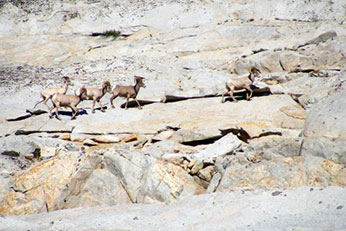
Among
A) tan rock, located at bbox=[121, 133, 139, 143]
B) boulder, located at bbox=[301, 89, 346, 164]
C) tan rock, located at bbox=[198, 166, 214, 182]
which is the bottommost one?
tan rock, located at bbox=[121, 133, 139, 143]

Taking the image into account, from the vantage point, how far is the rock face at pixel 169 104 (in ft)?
34.1

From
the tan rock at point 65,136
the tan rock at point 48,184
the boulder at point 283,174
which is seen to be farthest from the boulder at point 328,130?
the tan rock at point 65,136

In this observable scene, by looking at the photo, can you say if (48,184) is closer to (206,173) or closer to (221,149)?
(206,173)

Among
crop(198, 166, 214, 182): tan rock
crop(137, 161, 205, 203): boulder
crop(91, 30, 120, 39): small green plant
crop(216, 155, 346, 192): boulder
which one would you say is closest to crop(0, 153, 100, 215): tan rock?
crop(137, 161, 205, 203): boulder

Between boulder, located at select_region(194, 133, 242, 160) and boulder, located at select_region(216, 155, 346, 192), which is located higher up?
boulder, located at select_region(216, 155, 346, 192)

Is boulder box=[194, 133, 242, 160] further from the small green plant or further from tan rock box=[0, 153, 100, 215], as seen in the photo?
the small green plant

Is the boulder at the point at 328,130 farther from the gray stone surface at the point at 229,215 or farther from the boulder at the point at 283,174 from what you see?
the gray stone surface at the point at 229,215

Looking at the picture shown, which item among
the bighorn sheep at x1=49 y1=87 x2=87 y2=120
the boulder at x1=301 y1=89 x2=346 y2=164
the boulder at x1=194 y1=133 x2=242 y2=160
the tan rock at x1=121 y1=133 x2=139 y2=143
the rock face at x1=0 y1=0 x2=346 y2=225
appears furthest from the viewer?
the bighorn sheep at x1=49 y1=87 x2=87 y2=120

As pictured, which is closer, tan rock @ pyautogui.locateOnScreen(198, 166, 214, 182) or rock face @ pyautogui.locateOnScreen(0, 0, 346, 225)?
rock face @ pyautogui.locateOnScreen(0, 0, 346, 225)

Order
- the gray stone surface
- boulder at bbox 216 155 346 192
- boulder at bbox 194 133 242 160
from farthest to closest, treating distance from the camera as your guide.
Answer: boulder at bbox 194 133 242 160
boulder at bbox 216 155 346 192
the gray stone surface

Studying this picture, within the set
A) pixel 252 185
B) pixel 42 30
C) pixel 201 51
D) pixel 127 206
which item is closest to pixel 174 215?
pixel 127 206

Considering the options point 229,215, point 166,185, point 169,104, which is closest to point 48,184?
point 166,185

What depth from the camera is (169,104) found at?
18.1 m

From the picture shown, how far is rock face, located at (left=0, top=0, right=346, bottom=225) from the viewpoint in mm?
10391
